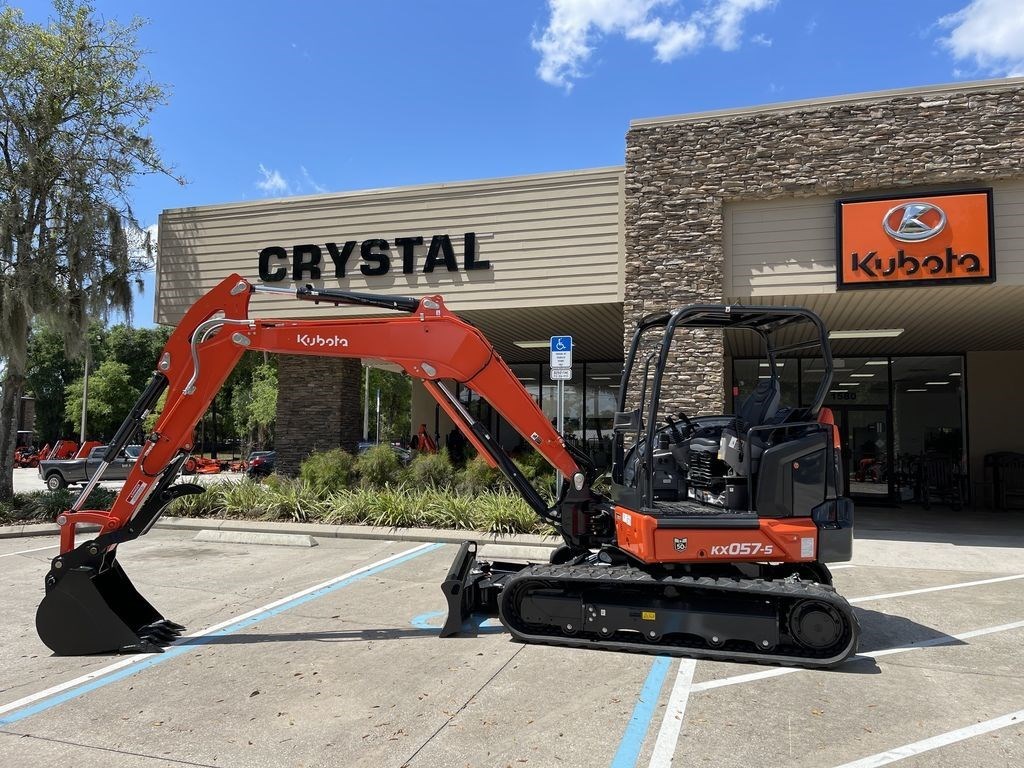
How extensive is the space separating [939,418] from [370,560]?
49.0ft

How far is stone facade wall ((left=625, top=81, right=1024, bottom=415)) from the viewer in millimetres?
10180

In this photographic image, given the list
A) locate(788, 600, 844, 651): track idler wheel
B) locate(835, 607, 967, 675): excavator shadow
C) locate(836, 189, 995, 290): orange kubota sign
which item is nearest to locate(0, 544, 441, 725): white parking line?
locate(788, 600, 844, 651): track idler wheel

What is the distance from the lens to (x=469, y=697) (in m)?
4.47

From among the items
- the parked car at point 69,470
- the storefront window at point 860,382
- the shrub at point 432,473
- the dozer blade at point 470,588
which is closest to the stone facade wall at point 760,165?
the shrub at point 432,473

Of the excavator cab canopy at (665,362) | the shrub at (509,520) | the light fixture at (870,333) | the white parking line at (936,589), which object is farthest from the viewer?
the light fixture at (870,333)

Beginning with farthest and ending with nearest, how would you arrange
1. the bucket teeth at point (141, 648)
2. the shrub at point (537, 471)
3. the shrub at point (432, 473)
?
1. the shrub at point (432, 473)
2. the shrub at point (537, 471)
3. the bucket teeth at point (141, 648)

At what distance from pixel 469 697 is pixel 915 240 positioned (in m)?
9.55

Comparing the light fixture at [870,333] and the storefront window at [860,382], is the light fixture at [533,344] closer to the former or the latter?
the light fixture at [870,333]

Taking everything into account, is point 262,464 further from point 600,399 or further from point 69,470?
point 600,399

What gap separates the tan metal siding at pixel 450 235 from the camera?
Answer: 12234mm

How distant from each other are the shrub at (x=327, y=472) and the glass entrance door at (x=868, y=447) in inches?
474

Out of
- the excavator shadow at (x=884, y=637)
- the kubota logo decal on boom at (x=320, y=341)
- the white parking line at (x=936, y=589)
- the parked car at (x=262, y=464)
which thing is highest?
the kubota logo decal on boom at (x=320, y=341)

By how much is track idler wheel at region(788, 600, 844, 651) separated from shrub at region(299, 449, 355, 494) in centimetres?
944

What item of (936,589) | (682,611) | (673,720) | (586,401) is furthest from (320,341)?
(586,401)
